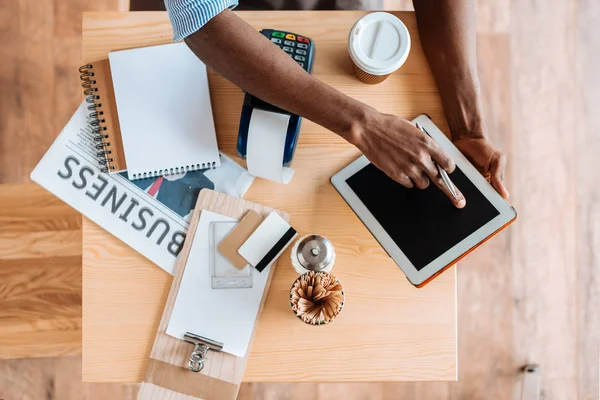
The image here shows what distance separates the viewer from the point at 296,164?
884 mm

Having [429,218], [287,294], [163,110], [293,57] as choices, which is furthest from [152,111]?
[429,218]

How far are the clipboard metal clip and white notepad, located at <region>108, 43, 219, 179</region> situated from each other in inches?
10.7

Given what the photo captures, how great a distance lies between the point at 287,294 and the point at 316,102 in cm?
32

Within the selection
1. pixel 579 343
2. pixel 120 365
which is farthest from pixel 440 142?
pixel 579 343

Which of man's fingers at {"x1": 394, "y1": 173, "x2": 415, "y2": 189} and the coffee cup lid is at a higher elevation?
the coffee cup lid

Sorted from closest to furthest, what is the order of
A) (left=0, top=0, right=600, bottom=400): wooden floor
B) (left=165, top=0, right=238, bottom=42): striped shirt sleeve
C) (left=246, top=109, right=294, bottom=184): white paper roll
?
(left=165, top=0, right=238, bottom=42): striped shirt sleeve < (left=246, top=109, right=294, bottom=184): white paper roll < (left=0, top=0, right=600, bottom=400): wooden floor

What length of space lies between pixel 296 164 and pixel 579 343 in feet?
3.61

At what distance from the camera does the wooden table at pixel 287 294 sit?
858 millimetres

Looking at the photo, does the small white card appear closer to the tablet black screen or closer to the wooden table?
the wooden table

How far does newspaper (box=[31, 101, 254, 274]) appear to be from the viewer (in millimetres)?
865

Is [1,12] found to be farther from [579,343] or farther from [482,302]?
[579,343]

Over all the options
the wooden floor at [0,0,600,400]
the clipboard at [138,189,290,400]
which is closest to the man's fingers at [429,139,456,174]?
the clipboard at [138,189,290,400]

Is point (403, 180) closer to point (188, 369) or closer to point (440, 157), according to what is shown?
point (440, 157)

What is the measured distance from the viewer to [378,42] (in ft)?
2.64
